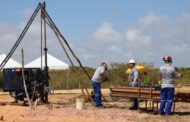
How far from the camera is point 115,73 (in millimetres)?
46000

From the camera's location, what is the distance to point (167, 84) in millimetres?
16984

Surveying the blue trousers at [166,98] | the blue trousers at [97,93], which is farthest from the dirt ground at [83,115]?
the blue trousers at [97,93]

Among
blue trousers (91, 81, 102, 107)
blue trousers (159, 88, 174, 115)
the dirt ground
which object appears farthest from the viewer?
blue trousers (91, 81, 102, 107)

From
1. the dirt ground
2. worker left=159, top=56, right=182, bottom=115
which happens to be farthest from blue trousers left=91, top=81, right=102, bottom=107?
worker left=159, top=56, right=182, bottom=115

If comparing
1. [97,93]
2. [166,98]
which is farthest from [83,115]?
[97,93]

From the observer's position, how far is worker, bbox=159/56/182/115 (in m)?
17.0

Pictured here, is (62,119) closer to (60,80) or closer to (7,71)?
(7,71)

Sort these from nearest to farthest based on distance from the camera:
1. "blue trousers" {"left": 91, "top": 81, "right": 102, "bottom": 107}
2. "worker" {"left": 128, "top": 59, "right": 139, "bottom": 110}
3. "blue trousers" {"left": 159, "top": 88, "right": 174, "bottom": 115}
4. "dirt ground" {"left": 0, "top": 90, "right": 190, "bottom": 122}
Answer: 1. "dirt ground" {"left": 0, "top": 90, "right": 190, "bottom": 122}
2. "blue trousers" {"left": 159, "top": 88, "right": 174, "bottom": 115}
3. "worker" {"left": 128, "top": 59, "right": 139, "bottom": 110}
4. "blue trousers" {"left": 91, "top": 81, "right": 102, "bottom": 107}

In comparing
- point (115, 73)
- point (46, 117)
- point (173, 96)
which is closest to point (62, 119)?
point (46, 117)

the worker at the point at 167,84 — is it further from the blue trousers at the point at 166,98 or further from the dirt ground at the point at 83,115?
the dirt ground at the point at 83,115

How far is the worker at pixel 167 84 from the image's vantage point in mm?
16953

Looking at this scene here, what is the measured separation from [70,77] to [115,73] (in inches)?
155

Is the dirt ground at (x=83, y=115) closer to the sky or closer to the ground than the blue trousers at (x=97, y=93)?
closer to the ground

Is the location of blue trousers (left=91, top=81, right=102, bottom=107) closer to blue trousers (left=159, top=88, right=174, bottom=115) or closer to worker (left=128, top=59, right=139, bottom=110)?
worker (left=128, top=59, right=139, bottom=110)
